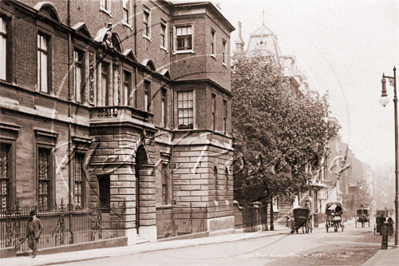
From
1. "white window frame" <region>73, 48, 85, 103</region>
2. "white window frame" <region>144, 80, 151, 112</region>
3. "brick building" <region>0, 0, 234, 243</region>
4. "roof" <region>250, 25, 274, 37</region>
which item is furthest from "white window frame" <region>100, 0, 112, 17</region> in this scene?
"roof" <region>250, 25, 274, 37</region>

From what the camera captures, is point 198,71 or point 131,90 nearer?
point 131,90

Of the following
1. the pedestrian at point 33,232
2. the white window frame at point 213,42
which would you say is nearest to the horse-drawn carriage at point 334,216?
the white window frame at point 213,42

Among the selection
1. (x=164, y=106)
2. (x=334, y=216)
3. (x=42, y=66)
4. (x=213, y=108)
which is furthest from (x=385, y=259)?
(x=334, y=216)

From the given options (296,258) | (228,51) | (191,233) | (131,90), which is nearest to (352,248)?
(296,258)

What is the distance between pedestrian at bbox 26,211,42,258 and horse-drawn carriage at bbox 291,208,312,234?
26139mm

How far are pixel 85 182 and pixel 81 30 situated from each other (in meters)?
6.91

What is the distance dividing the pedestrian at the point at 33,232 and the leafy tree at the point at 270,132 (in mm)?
26126

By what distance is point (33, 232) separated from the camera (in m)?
19.5

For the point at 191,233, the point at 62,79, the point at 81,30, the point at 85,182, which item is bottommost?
the point at 191,233

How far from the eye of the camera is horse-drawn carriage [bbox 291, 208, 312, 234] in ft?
142

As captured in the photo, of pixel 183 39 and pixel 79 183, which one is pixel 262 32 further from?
pixel 183 39

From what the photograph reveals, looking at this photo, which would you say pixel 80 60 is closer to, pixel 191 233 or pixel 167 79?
pixel 167 79

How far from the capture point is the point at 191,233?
118 feet

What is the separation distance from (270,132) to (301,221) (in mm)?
7099
